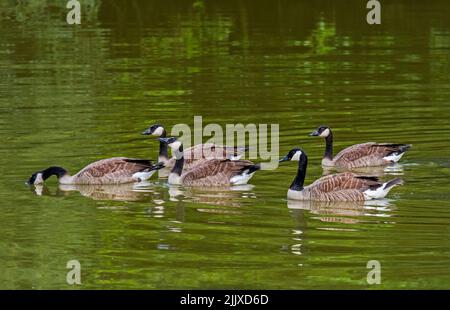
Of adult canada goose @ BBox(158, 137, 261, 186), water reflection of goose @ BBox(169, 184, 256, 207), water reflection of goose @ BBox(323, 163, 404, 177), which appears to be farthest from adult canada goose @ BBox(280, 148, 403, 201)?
water reflection of goose @ BBox(323, 163, 404, 177)

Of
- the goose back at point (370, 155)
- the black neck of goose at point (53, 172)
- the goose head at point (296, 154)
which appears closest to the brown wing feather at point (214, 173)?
the goose head at point (296, 154)

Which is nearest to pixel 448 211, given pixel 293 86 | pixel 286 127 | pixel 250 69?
pixel 286 127

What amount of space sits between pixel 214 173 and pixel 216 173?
0.03m

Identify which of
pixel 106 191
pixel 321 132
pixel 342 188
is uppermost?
pixel 321 132

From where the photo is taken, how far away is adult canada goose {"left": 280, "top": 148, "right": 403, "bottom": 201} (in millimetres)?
18578

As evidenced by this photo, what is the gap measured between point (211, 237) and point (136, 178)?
4522 mm

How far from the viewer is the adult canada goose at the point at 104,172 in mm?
20344

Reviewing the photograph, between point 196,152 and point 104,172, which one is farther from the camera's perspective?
point 196,152

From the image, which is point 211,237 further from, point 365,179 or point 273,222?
point 365,179

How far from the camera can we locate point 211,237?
1636 cm

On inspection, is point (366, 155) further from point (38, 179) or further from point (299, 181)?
point (38, 179)

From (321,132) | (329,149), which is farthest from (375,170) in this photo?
(321,132)

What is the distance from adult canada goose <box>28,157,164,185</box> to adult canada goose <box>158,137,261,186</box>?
0.62 m

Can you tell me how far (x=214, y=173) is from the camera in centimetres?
2033
